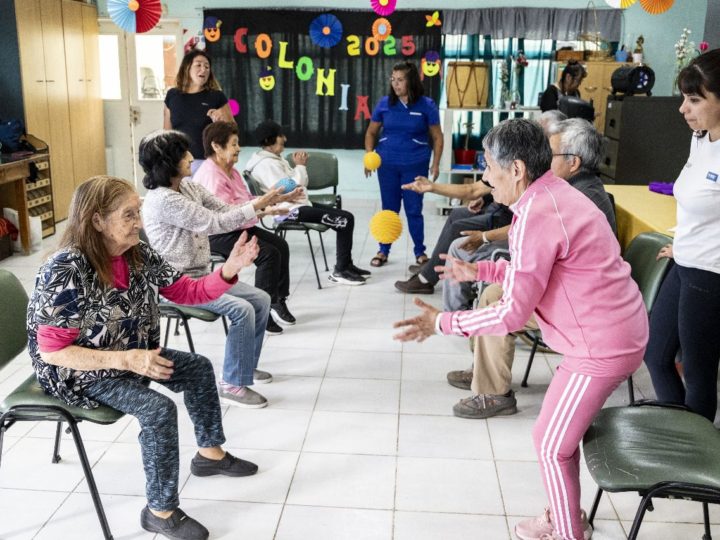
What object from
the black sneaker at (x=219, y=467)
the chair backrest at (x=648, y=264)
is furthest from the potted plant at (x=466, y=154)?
the black sneaker at (x=219, y=467)

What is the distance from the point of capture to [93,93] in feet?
24.8

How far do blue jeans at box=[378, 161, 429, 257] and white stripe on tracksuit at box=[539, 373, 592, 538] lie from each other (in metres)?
3.54

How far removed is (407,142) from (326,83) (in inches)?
98.2

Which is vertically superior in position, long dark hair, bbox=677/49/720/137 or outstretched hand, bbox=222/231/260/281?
long dark hair, bbox=677/49/720/137

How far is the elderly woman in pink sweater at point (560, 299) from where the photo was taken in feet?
6.08

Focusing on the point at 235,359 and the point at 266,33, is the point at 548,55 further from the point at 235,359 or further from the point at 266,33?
the point at 235,359

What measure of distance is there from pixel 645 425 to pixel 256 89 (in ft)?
20.7

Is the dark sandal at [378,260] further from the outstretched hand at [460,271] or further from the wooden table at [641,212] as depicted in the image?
the outstretched hand at [460,271]

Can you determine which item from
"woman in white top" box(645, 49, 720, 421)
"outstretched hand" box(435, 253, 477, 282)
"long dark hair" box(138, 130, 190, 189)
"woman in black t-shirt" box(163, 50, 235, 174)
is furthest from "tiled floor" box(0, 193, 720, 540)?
"woman in black t-shirt" box(163, 50, 235, 174)

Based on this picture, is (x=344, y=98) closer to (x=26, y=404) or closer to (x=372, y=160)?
(x=372, y=160)

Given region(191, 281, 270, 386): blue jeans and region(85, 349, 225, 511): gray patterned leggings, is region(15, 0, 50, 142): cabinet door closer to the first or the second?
region(191, 281, 270, 386): blue jeans

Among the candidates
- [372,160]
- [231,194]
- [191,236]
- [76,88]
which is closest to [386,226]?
[372,160]

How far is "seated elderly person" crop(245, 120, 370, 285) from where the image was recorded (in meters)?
4.72

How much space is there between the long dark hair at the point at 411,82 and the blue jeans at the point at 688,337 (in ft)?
10.0
